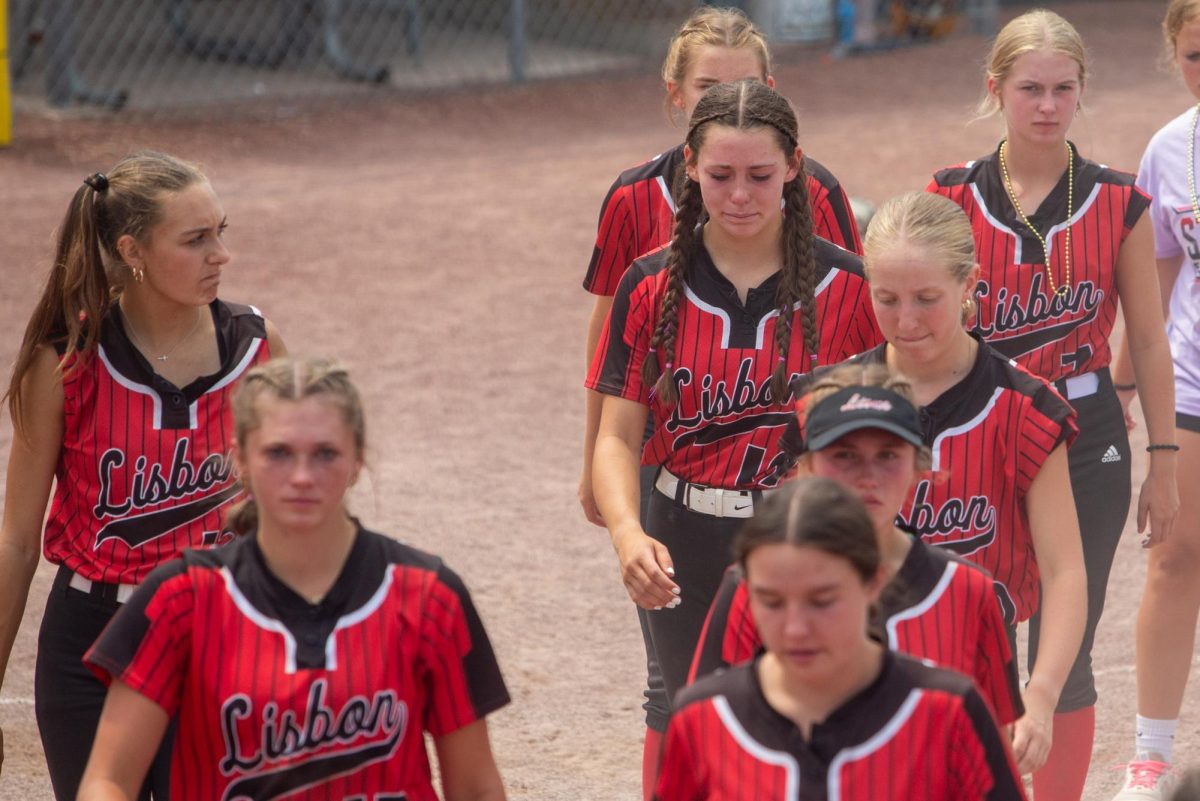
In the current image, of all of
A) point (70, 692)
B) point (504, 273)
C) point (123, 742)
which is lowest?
point (123, 742)

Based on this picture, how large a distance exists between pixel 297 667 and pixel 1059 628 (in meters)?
1.41

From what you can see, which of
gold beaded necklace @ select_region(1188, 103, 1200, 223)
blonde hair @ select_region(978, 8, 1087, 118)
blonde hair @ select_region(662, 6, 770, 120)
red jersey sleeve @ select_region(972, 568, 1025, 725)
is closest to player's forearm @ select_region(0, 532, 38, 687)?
red jersey sleeve @ select_region(972, 568, 1025, 725)

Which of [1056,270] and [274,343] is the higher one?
[1056,270]

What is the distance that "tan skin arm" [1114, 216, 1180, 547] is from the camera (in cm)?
425

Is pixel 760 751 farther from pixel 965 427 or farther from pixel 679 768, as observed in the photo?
pixel 965 427

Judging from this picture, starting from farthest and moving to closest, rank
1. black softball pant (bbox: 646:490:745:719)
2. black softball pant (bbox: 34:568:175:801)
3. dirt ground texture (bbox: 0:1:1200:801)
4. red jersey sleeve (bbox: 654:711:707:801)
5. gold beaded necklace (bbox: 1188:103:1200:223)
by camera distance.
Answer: dirt ground texture (bbox: 0:1:1200:801) → gold beaded necklace (bbox: 1188:103:1200:223) → black softball pant (bbox: 646:490:745:719) → black softball pant (bbox: 34:568:175:801) → red jersey sleeve (bbox: 654:711:707:801)

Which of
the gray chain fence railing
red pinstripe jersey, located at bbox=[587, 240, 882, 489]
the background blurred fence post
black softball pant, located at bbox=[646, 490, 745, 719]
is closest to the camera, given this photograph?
red pinstripe jersey, located at bbox=[587, 240, 882, 489]

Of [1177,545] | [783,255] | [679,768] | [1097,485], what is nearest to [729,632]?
[679,768]

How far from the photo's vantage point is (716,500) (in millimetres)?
3773

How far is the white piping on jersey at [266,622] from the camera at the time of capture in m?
2.75

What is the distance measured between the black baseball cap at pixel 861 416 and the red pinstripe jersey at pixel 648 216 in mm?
1456

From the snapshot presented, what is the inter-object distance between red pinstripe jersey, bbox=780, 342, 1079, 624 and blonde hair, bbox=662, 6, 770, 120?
1356 mm

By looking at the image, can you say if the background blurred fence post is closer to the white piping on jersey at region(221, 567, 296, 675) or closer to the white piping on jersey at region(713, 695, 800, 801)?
the white piping on jersey at region(221, 567, 296, 675)

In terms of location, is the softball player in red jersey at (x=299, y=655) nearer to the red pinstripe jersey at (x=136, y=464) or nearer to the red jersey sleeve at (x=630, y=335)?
the red pinstripe jersey at (x=136, y=464)
